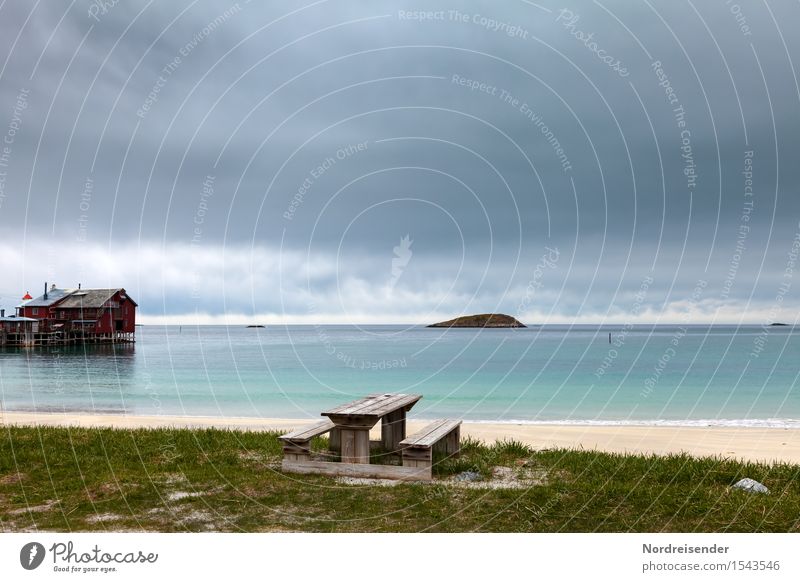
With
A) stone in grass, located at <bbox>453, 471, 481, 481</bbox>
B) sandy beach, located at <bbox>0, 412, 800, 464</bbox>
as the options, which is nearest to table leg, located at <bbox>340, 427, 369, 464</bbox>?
stone in grass, located at <bbox>453, 471, 481, 481</bbox>

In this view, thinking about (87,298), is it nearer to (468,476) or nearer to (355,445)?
(355,445)

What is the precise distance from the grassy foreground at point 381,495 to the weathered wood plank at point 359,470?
0.66 feet

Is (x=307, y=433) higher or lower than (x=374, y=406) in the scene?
lower

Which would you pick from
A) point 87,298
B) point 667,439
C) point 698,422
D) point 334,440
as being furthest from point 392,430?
point 87,298

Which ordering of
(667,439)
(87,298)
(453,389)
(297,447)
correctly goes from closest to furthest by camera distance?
(297,447), (667,439), (453,389), (87,298)

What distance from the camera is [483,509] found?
7234 millimetres

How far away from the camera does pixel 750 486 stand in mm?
8000

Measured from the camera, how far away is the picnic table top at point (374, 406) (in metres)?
9.23

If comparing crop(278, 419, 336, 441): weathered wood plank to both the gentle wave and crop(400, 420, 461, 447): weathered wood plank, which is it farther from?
the gentle wave

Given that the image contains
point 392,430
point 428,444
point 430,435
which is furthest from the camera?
point 392,430

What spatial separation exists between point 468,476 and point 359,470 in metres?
1.55
